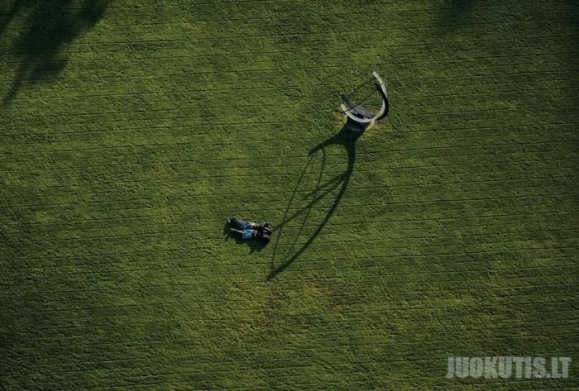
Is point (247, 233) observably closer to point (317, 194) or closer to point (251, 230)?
point (251, 230)

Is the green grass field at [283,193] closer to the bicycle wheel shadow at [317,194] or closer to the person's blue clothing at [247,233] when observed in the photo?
the bicycle wheel shadow at [317,194]

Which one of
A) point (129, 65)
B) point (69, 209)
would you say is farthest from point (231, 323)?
point (129, 65)

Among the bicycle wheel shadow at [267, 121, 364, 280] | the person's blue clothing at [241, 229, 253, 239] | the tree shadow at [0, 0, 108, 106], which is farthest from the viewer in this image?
the tree shadow at [0, 0, 108, 106]

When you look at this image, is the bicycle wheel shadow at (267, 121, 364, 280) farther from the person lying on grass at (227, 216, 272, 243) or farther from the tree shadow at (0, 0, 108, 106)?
the tree shadow at (0, 0, 108, 106)

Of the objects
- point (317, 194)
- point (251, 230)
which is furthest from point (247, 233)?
point (317, 194)

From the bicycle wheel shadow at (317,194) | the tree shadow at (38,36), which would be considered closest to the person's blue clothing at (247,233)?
the bicycle wheel shadow at (317,194)

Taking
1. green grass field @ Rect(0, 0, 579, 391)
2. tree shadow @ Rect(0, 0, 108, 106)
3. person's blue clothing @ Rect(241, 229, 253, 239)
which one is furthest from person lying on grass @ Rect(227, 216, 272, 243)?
tree shadow @ Rect(0, 0, 108, 106)

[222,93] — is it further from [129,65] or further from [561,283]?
[561,283]
